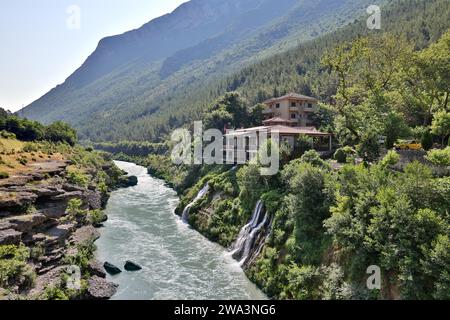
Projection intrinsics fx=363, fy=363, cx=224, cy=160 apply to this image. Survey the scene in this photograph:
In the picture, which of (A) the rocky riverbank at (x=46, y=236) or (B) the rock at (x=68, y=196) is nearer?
(A) the rocky riverbank at (x=46, y=236)

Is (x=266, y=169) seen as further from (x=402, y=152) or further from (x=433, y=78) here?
(x=433, y=78)

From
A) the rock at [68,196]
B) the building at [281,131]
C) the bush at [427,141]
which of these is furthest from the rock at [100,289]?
the bush at [427,141]

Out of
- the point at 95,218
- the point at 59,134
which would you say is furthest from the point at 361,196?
the point at 59,134

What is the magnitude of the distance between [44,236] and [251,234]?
2152cm

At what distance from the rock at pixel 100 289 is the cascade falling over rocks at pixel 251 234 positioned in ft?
43.7

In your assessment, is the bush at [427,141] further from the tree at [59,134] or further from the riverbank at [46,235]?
the tree at [59,134]

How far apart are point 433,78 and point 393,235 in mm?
26569

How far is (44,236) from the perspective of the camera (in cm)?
3697

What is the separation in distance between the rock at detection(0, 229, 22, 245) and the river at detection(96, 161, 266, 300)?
9.07 meters

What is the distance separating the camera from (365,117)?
4444 cm

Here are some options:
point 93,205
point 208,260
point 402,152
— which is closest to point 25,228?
point 208,260

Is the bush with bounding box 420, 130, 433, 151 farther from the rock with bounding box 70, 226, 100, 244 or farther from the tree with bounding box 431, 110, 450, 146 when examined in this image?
the rock with bounding box 70, 226, 100, 244

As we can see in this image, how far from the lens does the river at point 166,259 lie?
32.1 meters

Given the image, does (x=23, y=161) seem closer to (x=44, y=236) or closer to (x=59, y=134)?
(x=44, y=236)
